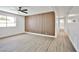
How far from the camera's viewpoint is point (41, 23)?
306 inches

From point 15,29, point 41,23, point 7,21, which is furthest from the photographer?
point 15,29

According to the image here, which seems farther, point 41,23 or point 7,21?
point 41,23

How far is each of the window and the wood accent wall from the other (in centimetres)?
198

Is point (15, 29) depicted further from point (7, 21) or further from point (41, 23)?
point (41, 23)

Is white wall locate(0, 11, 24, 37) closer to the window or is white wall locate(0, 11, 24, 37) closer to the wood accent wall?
the window

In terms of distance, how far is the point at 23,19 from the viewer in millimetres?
9805

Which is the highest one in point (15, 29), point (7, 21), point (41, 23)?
point (7, 21)

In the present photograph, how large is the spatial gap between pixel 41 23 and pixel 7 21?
328 cm

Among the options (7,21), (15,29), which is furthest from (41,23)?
(7,21)

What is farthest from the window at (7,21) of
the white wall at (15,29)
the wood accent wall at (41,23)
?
the wood accent wall at (41,23)

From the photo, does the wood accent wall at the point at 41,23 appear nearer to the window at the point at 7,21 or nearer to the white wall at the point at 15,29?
the white wall at the point at 15,29

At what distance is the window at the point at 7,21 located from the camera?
6581 mm

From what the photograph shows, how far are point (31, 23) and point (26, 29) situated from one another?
4.08 feet
